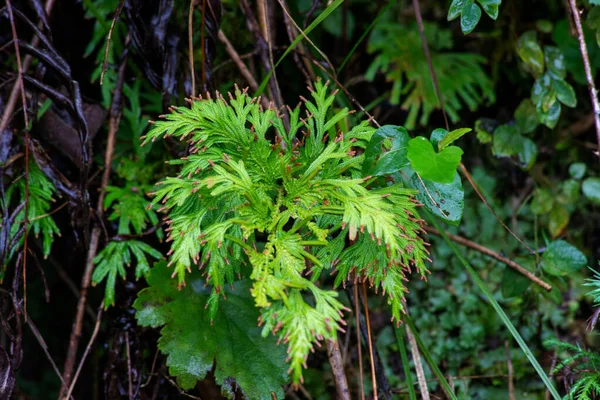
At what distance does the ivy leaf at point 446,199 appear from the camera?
3.68ft

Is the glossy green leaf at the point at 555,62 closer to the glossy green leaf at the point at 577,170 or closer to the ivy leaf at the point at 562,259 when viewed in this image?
the glossy green leaf at the point at 577,170

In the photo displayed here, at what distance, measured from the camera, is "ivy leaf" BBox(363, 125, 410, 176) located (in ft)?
3.48

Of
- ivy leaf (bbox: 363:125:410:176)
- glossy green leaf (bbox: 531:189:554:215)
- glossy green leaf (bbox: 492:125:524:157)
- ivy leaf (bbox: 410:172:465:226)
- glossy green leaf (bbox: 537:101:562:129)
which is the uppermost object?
ivy leaf (bbox: 363:125:410:176)

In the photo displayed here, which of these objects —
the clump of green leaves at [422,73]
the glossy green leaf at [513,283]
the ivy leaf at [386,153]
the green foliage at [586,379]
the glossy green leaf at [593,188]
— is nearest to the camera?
the ivy leaf at [386,153]

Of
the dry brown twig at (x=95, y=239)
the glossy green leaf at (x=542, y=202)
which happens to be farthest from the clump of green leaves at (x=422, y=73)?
the dry brown twig at (x=95, y=239)

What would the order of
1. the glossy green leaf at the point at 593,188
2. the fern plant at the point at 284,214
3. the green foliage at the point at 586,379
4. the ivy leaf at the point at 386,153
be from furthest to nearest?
1. the glossy green leaf at the point at 593,188
2. the green foliage at the point at 586,379
3. the ivy leaf at the point at 386,153
4. the fern plant at the point at 284,214

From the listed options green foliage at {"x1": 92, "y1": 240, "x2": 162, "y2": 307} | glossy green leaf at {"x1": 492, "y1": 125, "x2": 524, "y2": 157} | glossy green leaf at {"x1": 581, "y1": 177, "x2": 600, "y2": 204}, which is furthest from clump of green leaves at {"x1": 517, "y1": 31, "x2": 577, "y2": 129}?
green foliage at {"x1": 92, "y1": 240, "x2": 162, "y2": 307}

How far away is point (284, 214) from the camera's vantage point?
1.04 meters

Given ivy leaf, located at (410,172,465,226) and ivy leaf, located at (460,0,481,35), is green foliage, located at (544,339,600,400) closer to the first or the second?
ivy leaf, located at (410,172,465,226)

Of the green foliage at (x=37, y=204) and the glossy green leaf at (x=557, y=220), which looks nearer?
the green foliage at (x=37, y=204)

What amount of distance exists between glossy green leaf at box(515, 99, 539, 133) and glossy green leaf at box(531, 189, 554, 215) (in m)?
0.25

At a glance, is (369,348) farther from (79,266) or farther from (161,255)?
(79,266)

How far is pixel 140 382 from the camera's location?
1502mm

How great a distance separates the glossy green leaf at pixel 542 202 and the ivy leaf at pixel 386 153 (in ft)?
3.26
